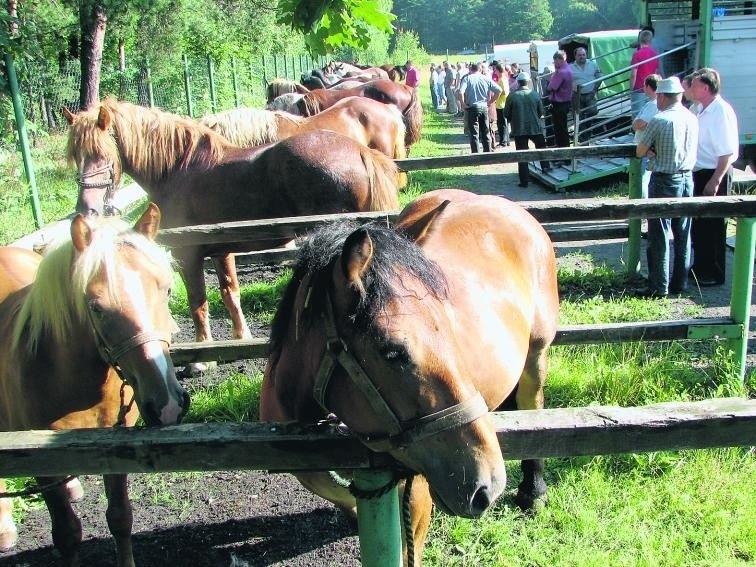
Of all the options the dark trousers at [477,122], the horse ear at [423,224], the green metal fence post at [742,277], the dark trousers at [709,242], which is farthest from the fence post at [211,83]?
the green metal fence post at [742,277]

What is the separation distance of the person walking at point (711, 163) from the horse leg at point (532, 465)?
12.1ft

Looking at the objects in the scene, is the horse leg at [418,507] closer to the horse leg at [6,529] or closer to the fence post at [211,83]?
the horse leg at [6,529]

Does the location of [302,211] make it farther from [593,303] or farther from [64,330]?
[64,330]

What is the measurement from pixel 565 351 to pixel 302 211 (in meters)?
2.53

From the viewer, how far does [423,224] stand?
10.3 ft

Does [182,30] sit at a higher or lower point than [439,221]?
higher

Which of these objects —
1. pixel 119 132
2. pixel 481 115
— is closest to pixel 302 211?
pixel 119 132

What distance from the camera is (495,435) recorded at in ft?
5.27

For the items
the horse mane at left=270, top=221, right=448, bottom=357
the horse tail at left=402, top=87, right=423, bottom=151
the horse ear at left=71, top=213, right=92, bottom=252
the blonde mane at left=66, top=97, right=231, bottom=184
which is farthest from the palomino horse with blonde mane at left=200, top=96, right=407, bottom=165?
the horse mane at left=270, top=221, right=448, bottom=357

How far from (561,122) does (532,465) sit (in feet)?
34.5

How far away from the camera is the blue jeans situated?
611 cm

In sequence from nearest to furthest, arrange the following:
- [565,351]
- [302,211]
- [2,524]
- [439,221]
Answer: [439,221] → [2,524] → [565,351] → [302,211]

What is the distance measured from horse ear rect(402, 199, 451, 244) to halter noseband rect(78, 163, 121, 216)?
3.04m

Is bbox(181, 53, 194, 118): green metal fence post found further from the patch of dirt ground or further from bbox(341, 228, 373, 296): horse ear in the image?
bbox(341, 228, 373, 296): horse ear
